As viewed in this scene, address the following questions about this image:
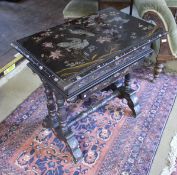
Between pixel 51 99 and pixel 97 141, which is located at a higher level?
pixel 51 99

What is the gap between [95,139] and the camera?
161 cm

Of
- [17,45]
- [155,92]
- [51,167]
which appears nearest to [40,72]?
[17,45]

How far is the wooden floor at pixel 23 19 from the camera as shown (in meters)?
2.54

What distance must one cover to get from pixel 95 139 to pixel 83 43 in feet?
2.11

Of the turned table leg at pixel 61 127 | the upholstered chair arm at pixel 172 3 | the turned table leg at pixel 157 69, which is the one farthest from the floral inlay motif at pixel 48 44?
the upholstered chair arm at pixel 172 3

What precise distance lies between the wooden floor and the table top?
1038mm

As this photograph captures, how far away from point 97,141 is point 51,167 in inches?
13.2

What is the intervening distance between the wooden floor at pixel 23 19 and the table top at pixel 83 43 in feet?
3.41

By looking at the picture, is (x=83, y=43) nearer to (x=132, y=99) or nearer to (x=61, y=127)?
(x=61, y=127)

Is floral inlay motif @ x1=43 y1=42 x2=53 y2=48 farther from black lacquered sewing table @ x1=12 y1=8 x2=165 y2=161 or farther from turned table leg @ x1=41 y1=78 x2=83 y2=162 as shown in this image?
turned table leg @ x1=41 y1=78 x2=83 y2=162

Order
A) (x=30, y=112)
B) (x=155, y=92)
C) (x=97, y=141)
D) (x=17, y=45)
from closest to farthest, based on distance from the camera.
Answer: (x=17, y=45), (x=97, y=141), (x=30, y=112), (x=155, y=92)

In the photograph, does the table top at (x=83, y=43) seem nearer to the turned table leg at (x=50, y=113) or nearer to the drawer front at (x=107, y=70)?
the drawer front at (x=107, y=70)

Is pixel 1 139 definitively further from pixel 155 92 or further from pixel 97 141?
pixel 155 92

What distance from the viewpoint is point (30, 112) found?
1813 mm
